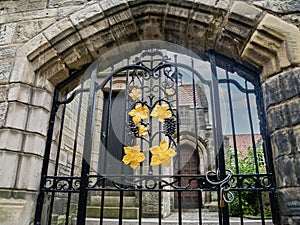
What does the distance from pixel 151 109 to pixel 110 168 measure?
96.0 inches

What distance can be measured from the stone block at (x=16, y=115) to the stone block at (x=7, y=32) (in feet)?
2.00

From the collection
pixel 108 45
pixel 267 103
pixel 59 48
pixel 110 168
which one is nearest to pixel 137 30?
pixel 108 45

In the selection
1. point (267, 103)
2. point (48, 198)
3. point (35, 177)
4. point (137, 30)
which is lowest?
point (48, 198)

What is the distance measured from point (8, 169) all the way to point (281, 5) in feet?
7.18

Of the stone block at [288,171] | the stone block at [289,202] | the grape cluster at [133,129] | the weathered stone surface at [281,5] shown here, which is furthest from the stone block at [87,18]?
the stone block at [289,202]

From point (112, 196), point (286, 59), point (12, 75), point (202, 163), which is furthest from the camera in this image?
point (202, 163)

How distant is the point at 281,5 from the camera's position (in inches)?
68.5

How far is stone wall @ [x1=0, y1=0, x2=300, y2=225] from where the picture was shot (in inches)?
60.2

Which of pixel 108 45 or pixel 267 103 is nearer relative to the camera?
pixel 267 103

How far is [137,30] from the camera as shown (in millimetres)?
2041

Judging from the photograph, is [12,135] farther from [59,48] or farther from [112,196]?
[112,196]

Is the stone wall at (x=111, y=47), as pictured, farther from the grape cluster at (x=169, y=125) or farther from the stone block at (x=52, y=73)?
the grape cluster at (x=169, y=125)

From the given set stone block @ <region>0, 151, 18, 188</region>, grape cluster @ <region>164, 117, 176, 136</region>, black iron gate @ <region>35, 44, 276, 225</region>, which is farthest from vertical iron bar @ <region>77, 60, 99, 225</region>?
grape cluster @ <region>164, 117, 176, 136</region>

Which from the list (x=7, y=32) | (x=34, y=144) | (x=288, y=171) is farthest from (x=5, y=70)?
(x=288, y=171)
